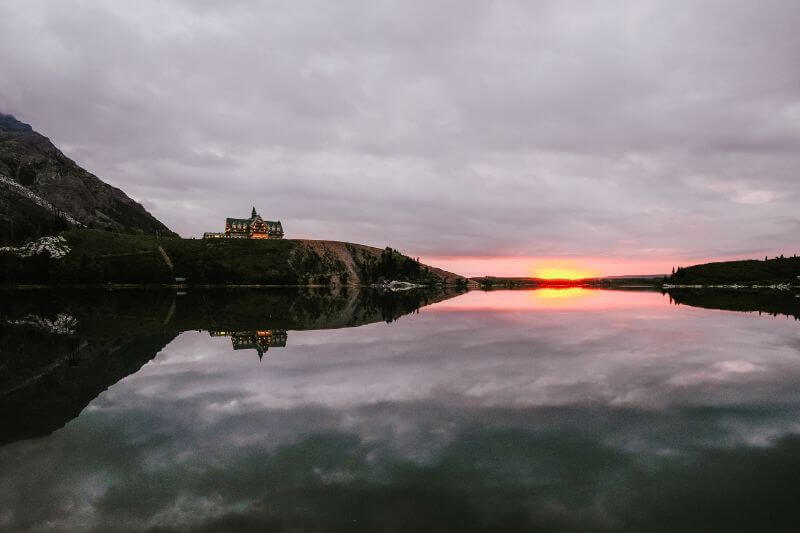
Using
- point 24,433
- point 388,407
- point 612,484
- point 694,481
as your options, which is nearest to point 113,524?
point 24,433

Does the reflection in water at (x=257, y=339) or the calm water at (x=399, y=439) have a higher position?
the reflection in water at (x=257, y=339)

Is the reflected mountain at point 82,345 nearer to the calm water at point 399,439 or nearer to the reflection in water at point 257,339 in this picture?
the reflection in water at point 257,339

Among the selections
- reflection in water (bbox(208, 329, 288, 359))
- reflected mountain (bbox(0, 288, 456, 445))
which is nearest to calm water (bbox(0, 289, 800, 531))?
reflected mountain (bbox(0, 288, 456, 445))

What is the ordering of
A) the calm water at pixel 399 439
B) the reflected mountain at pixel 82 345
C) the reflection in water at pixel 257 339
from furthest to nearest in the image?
the reflection in water at pixel 257 339, the reflected mountain at pixel 82 345, the calm water at pixel 399 439

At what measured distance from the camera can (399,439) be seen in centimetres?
2033

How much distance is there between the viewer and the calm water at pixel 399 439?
46.3 feet

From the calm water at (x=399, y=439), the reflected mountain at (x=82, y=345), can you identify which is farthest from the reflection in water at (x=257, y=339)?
the calm water at (x=399, y=439)

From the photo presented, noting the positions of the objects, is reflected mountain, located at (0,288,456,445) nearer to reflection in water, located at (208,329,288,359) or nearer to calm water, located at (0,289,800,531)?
reflection in water, located at (208,329,288,359)

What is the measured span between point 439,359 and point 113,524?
1137 inches

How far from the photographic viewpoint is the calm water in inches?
556

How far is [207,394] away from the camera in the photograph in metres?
28.5

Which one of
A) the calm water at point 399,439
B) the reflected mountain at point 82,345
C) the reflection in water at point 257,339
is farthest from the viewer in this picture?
the reflection in water at point 257,339

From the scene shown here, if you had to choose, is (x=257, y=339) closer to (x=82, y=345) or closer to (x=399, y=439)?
(x=82, y=345)

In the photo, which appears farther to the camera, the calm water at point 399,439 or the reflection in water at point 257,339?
the reflection in water at point 257,339
